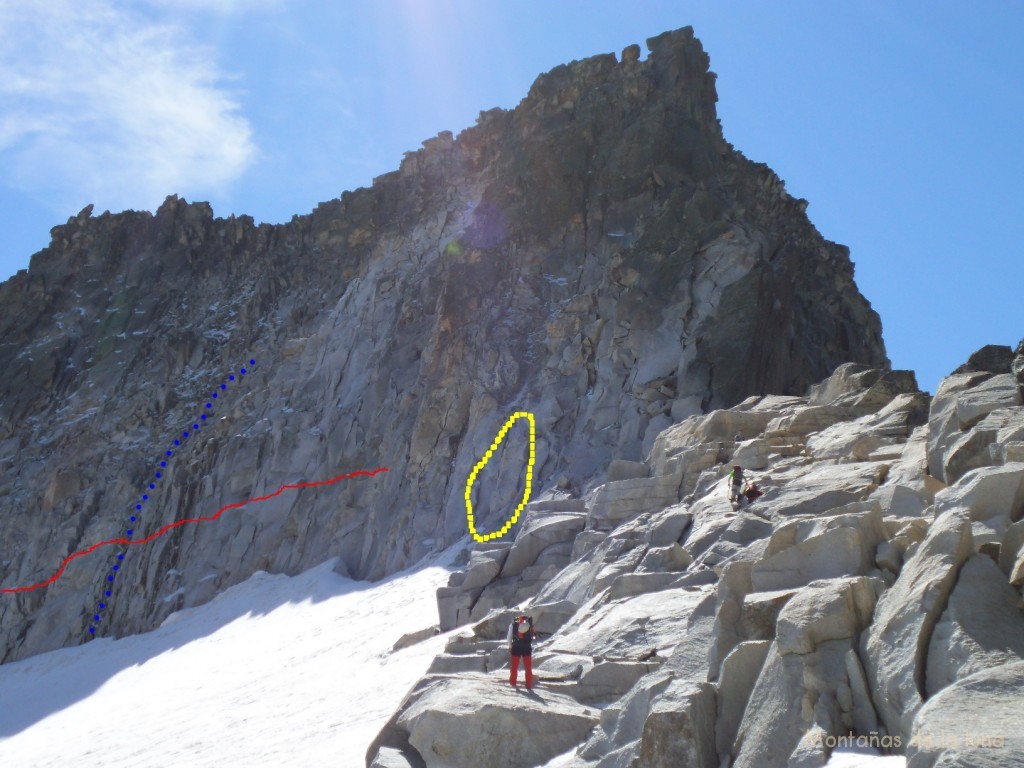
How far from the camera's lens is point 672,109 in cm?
4122

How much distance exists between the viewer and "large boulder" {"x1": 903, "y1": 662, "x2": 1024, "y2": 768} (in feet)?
20.9

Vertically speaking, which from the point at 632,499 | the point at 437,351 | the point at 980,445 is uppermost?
the point at 437,351

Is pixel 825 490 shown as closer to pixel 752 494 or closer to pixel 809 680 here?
pixel 752 494

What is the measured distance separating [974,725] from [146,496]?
142ft

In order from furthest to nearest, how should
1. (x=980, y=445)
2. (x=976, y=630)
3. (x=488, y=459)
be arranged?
(x=488, y=459)
(x=980, y=445)
(x=976, y=630)

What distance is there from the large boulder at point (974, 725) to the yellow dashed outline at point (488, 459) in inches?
919

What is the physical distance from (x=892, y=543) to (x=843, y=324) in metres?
30.3

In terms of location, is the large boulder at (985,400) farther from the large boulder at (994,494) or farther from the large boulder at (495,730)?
the large boulder at (495,730)

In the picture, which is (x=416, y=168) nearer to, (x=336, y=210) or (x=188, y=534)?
(x=336, y=210)

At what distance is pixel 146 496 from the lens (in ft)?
151

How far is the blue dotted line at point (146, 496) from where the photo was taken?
1677 inches

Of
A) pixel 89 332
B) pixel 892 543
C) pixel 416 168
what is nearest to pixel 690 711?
pixel 892 543

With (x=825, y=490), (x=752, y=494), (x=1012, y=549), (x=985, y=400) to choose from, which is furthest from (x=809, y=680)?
(x=752, y=494)

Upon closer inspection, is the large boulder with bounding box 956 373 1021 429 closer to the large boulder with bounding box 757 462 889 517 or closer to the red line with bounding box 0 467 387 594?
the large boulder with bounding box 757 462 889 517
